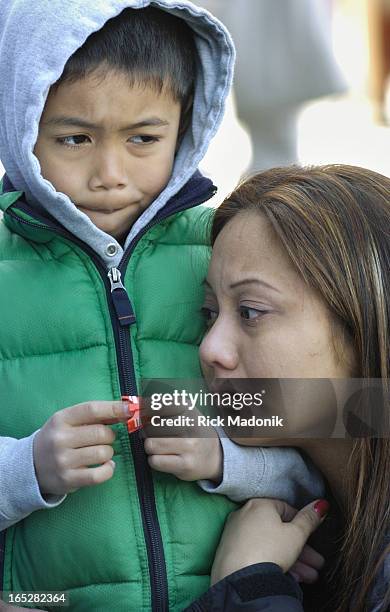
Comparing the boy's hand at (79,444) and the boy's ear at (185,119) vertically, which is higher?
the boy's ear at (185,119)

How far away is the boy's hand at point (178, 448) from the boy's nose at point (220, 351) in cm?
10

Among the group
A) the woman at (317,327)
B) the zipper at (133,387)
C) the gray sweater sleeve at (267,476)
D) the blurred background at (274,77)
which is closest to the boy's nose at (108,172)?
the zipper at (133,387)

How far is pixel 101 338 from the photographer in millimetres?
1974

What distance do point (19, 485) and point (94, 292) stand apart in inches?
15.7

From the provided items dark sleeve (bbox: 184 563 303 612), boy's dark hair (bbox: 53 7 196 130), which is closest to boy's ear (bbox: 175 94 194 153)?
boy's dark hair (bbox: 53 7 196 130)

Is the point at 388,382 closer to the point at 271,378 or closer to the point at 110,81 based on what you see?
the point at 271,378

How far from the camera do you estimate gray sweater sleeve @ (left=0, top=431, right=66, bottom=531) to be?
71.2 inches

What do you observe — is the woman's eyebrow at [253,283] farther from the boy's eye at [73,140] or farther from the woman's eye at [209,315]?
the boy's eye at [73,140]

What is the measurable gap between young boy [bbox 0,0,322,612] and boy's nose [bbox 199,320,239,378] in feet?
0.37

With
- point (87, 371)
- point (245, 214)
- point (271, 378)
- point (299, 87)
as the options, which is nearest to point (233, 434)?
point (271, 378)

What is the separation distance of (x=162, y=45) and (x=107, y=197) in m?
0.33

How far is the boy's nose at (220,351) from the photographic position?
1.92 meters

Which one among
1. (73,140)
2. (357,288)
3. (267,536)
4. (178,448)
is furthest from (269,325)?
(73,140)

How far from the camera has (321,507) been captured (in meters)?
2.04
